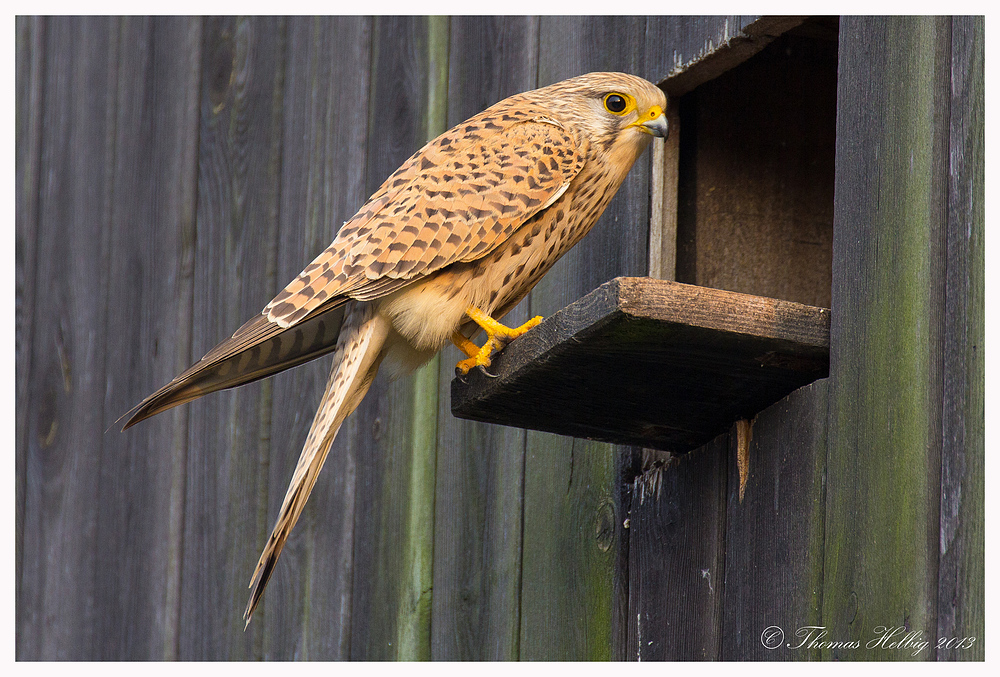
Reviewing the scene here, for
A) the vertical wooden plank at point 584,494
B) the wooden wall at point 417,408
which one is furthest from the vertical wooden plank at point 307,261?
the vertical wooden plank at point 584,494

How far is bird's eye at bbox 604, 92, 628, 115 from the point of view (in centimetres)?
286

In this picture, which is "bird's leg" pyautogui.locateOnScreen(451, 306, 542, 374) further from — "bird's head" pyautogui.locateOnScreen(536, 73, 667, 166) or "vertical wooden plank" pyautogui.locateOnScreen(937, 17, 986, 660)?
"vertical wooden plank" pyautogui.locateOnScreen(937, 17, 986, 660)

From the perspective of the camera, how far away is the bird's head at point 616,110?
2.85 m

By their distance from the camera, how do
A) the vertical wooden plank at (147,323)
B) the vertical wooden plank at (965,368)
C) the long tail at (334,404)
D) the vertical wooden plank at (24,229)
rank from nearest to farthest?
the vertical wooden plank at (965,368) → the long tail at (334,404) → the vertical wooden plank at (147,323) → the vertical wooden plank at (24,229)

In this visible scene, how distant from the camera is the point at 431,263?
8.71ft

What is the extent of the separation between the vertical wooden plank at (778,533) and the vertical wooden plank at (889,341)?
5 cm

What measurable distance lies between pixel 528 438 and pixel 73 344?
2302 mm

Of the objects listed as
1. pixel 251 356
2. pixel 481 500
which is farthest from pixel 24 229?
pixel 251 356

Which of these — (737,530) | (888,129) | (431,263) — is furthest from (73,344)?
(888,129)

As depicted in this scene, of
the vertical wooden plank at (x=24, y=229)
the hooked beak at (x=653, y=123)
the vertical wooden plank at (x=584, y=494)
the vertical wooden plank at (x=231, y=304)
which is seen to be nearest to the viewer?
the hooked beak at (x=653, y=123)

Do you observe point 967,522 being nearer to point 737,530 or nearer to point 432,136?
point 737,530

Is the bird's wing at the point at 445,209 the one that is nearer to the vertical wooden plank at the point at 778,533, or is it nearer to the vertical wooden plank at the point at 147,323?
the vertical wooden plank at the point at 778,533

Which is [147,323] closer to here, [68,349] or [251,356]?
[68,349]

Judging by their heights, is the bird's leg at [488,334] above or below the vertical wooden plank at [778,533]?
above
